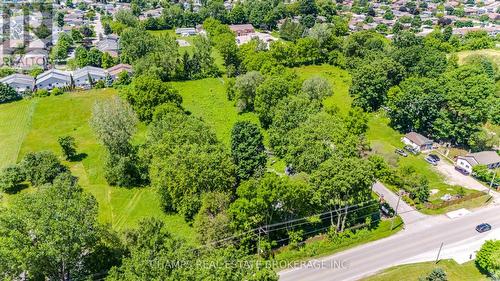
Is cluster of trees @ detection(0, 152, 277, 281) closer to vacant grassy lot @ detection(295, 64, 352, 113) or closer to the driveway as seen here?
the driveway

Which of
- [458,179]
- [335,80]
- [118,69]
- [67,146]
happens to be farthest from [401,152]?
[118,69]

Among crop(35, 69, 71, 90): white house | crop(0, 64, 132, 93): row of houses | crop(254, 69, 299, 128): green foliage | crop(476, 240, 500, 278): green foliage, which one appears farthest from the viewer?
crop(35, 69, 71, 90): white house

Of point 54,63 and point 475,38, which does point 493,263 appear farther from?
point 54,63

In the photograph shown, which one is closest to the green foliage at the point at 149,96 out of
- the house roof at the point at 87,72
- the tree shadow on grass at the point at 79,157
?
the tree shadow on grass at the point at 79,157

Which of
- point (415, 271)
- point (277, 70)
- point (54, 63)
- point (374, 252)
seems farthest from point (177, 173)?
point (54, 63)

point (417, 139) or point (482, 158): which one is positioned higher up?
point (482, 158)

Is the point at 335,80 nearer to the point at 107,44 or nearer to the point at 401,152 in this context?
the point at 401,152

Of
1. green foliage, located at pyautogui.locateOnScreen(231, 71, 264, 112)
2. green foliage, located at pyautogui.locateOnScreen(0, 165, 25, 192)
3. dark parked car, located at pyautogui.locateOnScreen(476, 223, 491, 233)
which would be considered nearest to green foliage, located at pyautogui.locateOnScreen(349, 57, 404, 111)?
green foliage, located at pyautogui.locateOnScreen(231, 71, 264, 112)
